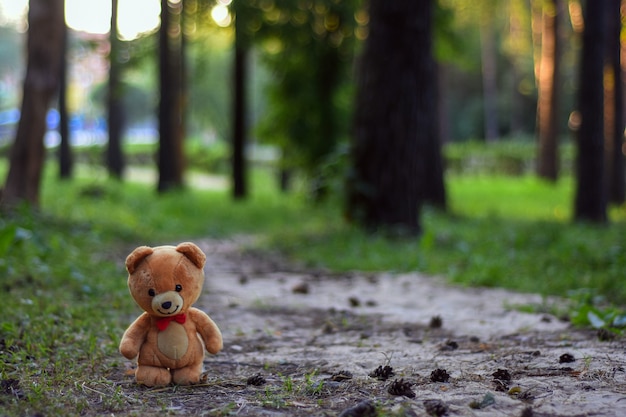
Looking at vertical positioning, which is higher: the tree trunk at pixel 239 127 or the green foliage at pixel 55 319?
the tree trunk at pixel 239 127

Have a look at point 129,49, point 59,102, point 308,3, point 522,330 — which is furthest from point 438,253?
point 59,102

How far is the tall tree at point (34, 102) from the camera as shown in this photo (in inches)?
446

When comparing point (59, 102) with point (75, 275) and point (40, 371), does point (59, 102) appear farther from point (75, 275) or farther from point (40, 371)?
point (40, 371)

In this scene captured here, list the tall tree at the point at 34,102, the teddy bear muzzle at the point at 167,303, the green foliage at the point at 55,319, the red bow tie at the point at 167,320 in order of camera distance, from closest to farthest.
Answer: the green foliage at the point at 55,319 < the teddy bear muzzle at the point at 167,303 < the red bow tie at the point at 167,320 < the tall tree at the point at 34,102

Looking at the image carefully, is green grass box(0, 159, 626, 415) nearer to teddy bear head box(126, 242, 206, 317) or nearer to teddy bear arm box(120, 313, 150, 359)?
teddy bear arm box(120, 313, 150, 359)

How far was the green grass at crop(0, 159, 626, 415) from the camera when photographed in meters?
4.00

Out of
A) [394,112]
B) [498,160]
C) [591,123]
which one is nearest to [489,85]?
[498,160]

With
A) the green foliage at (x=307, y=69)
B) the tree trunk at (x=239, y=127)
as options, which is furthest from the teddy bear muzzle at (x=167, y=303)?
the tree trunk at (x=239, y=127)

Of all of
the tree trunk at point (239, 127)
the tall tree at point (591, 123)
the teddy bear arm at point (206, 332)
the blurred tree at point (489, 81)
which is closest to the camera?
the teddy bear arm at point (206, 332)

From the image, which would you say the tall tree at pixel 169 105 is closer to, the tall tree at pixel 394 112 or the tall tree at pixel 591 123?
the tall tree at pixel 394 112

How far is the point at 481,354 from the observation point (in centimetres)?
446

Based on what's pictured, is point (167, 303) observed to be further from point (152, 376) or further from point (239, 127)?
point (239, 127)

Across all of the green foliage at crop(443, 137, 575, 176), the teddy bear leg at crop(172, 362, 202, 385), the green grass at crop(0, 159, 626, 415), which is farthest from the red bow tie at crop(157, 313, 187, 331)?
the green foliage at crop(443, 137, 575, 176)

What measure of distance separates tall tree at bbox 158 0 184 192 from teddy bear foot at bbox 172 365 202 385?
56.1 ft
